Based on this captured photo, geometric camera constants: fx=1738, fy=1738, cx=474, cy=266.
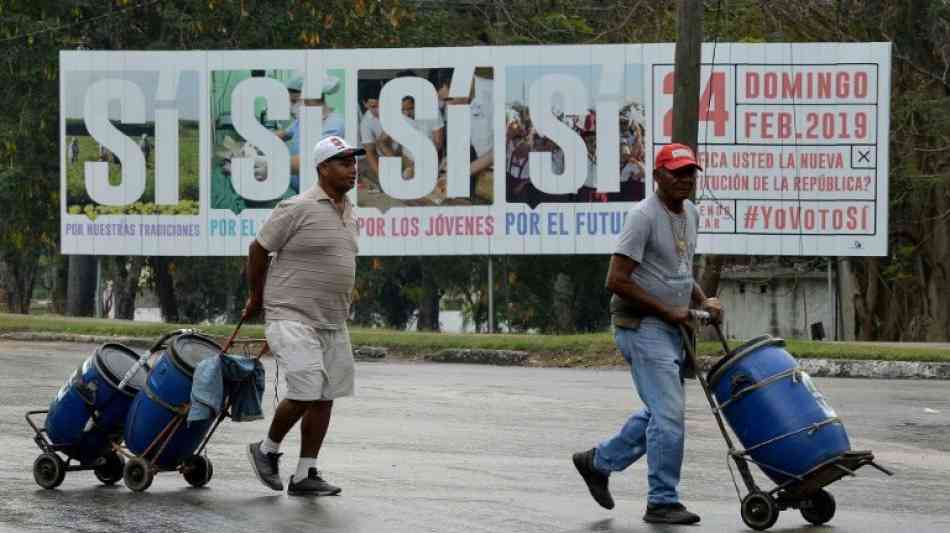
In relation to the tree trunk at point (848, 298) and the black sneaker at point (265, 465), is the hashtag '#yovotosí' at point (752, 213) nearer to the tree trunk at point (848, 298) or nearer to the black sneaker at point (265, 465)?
the tree trunk at point (848, 298)

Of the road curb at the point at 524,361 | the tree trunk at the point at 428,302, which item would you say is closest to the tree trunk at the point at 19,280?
the tree trunk at the point at 428,302

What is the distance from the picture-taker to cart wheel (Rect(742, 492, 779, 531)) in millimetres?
7738

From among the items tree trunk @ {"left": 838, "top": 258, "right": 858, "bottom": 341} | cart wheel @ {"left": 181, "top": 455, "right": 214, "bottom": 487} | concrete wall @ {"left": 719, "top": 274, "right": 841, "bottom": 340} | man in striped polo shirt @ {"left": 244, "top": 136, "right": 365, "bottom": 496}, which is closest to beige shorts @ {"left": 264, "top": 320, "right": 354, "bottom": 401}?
man in striped polo shirt @ {"left": 244, "top": 136, "right": 365, "bottom": 496}

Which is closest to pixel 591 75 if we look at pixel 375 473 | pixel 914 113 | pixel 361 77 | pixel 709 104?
pixel 709 104

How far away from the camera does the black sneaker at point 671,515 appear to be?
7.91 metres

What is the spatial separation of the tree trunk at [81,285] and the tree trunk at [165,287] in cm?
108

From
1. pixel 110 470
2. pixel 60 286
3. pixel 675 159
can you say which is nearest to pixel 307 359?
pixel 110 470

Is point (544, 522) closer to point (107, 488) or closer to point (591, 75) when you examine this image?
point (107, 488)

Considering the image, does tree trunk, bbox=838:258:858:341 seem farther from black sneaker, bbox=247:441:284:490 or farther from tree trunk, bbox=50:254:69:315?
black sneaker, bbox=247:441:284:490

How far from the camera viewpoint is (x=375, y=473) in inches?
382

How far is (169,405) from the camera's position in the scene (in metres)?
8.56

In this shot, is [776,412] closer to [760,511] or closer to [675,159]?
[760,511]

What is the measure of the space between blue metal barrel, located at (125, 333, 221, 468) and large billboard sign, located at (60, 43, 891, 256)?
15.8m

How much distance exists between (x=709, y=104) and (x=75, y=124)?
9.43 meters
